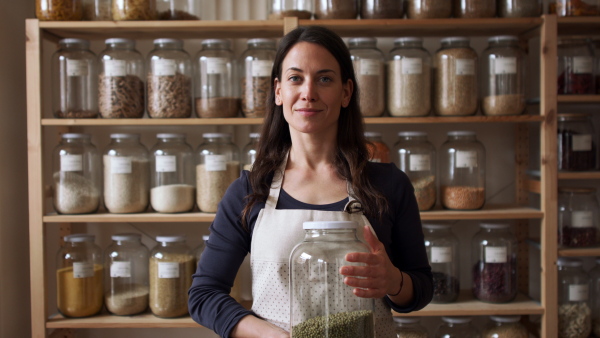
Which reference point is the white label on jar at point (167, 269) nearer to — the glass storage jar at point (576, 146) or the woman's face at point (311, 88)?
the woman's face at point (311, 88)

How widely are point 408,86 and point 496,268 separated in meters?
0.76

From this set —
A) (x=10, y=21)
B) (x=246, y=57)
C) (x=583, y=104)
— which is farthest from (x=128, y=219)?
(x=583, y=104)

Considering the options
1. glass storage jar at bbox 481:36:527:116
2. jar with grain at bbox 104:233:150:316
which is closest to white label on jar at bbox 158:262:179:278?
jar with grain at bbox 104:233:150:316

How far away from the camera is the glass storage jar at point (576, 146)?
221cm

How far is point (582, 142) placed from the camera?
7.23 ft

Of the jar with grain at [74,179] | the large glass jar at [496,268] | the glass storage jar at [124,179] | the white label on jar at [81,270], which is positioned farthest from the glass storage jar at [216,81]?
the large glass jar at [496,268]

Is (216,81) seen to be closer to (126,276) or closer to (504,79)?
(126,276)

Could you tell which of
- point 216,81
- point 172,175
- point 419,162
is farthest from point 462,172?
→ point 172,175

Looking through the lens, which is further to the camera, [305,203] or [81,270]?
[81,270]

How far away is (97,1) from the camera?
219 cm

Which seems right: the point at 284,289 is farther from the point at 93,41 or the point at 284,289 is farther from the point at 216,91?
the point at 93,41

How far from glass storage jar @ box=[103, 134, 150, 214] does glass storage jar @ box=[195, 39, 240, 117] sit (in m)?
0.30

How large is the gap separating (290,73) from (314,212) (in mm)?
302

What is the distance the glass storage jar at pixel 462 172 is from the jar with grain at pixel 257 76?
721 mm
